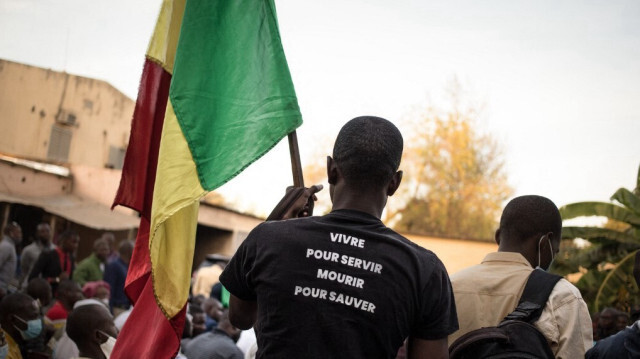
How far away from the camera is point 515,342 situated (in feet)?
→ 8.62

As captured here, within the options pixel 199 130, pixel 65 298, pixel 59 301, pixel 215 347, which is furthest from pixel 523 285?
pixel 59 301

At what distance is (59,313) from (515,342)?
21.1 feet

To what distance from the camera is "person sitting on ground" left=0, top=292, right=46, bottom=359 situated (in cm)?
549

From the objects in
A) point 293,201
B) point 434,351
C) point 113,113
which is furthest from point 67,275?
point 113,113

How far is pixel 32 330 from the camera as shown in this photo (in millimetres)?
5582

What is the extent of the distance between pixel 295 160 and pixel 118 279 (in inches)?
297

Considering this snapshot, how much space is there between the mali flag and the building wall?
87.1 feet

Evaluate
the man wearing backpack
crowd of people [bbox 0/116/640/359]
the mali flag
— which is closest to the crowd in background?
the mali flag

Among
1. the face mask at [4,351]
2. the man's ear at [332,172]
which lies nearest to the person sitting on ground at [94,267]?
the face mask at [4,351]

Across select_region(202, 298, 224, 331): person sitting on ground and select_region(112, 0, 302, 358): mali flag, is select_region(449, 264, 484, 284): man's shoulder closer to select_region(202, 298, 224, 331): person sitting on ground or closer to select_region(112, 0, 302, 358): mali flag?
select_region(112, 0, 302, 358): mali flag

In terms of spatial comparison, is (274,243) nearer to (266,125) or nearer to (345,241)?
(345,241)

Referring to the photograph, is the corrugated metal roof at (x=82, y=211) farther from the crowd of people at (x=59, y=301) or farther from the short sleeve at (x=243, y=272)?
the short sleeve at (x=243, y=272)

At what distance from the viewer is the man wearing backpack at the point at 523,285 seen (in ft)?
9.17

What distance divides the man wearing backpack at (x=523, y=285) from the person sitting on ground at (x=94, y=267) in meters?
8.62
